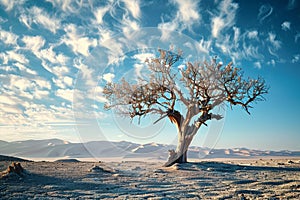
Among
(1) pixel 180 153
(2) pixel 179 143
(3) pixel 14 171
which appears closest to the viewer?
(3) pixel 14 171

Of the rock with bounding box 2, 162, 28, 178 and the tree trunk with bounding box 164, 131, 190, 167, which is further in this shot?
the tree trunk with bounding box 164, 131, 190, 167

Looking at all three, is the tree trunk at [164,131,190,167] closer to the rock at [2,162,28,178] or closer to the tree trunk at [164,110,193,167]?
the tree trunk at [164,110,193,167]

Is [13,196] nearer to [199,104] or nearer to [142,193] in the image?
[142,193]

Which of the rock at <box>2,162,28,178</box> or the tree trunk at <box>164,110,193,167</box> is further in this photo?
the tree trunk at <box>164,110,193,167</box>

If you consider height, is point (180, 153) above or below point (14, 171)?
above

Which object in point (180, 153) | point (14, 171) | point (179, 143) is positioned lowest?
point (14, 171)

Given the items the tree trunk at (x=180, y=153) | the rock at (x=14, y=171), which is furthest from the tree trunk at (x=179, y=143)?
the rock at (x=14, y=171)

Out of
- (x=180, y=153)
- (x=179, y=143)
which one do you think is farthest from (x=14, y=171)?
(x=179, y=143)

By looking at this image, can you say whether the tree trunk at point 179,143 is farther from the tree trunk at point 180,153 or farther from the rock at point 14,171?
the rock at point 14,171

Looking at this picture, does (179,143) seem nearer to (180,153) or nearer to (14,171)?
(180,153)

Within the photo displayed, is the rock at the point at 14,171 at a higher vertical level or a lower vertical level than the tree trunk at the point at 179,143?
lower

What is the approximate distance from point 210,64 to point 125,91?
6.35 metres

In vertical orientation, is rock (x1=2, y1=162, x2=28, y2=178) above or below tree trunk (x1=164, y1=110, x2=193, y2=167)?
below

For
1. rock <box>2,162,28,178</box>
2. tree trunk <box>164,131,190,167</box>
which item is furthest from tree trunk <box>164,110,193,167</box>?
rock <box>2,162,28,178</box>
